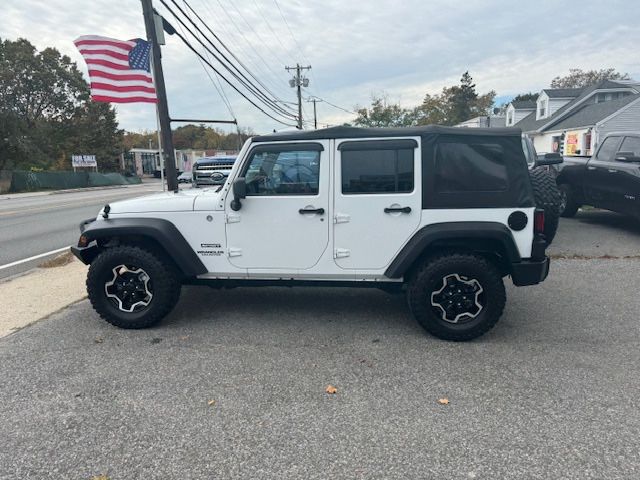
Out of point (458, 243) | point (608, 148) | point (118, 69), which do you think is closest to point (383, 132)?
point (458, 243)

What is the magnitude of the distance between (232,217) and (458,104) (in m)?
70.8

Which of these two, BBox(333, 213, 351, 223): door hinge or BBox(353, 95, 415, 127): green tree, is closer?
BBox(333, 213, 351, 223): door hinge

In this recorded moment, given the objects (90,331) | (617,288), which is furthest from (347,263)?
(617,288)

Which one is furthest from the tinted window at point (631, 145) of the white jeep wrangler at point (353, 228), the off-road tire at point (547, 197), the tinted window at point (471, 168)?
the tinted window at point (471, 168)

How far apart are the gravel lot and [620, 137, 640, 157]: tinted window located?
4.50 m

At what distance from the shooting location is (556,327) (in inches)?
173

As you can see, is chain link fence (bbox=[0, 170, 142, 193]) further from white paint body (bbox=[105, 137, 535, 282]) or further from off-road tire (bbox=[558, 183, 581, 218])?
off-road tire (bbox=[558, 183, 581, 218])

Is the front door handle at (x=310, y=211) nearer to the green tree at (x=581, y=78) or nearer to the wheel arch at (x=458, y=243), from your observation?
the wheel arch at (x=458, y=243)

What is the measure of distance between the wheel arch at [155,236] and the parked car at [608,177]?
7542 mm

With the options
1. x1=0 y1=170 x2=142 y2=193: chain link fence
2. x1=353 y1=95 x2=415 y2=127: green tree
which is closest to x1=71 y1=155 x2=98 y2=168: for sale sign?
x1=0 y1=170 x2=142 y2=193: chain link fence

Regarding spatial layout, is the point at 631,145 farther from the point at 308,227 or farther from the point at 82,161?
the point at 82,161

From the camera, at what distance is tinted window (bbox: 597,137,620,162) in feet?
28.7

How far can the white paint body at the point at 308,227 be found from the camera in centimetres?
A: 402

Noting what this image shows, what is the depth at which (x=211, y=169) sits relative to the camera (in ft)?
53.8
